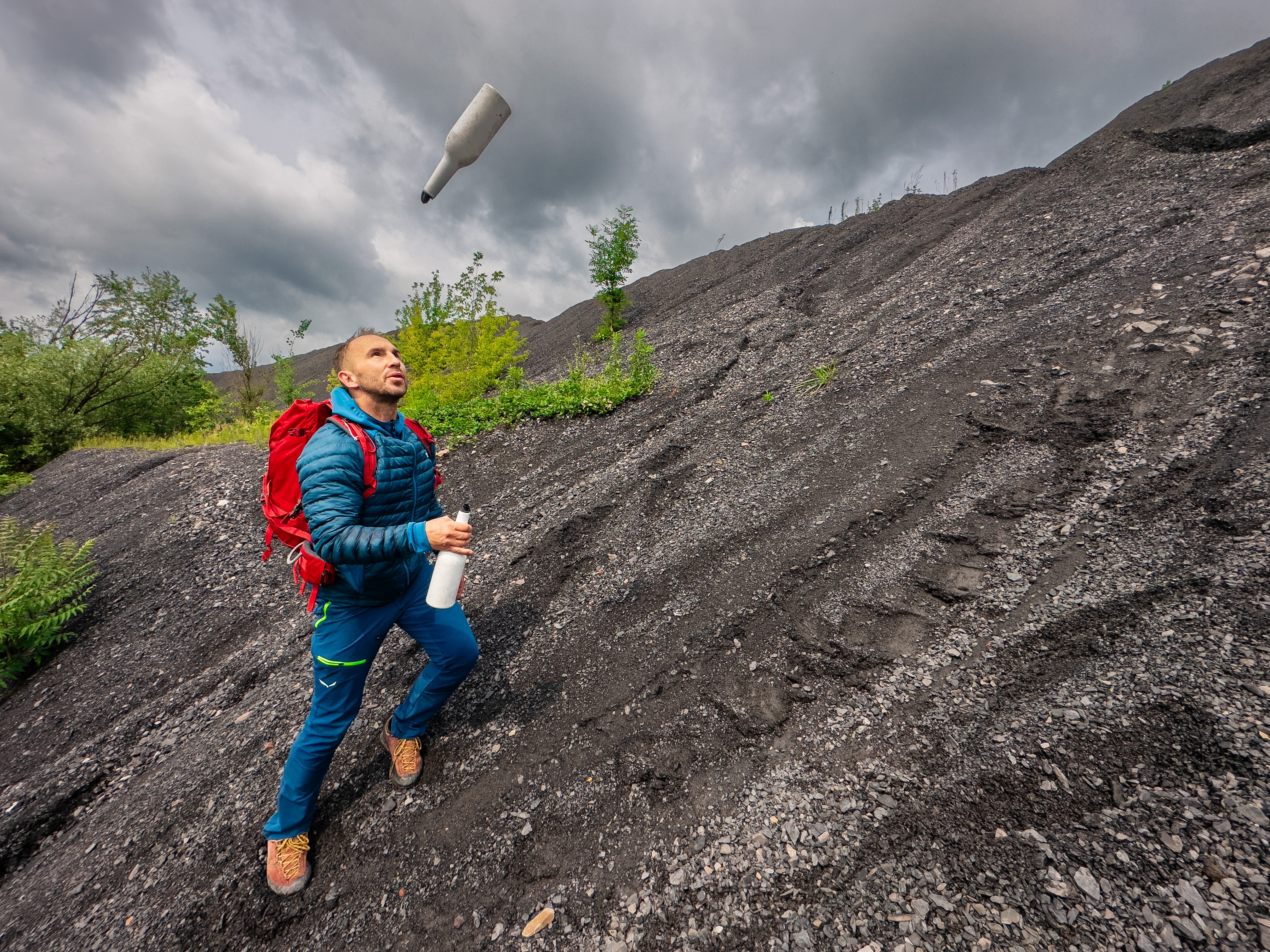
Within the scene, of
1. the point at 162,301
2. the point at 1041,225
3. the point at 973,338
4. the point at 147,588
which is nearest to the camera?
the point at 147,588

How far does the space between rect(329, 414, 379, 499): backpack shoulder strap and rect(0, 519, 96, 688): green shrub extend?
487 cm

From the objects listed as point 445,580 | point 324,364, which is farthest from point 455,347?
point 324,364

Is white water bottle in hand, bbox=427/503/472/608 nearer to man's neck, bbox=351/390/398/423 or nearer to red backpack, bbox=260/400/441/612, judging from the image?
red backpack, bbox=260/400/441/612

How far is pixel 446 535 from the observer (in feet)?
6.86

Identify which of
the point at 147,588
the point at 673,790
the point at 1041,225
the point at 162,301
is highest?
the point at 162,301

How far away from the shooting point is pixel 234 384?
21812 millimetres

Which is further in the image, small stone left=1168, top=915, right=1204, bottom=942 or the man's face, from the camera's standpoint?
the man's face

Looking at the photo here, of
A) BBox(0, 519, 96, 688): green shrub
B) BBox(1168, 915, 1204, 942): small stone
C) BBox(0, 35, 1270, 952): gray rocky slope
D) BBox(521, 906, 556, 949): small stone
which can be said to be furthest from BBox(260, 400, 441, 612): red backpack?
BBox(0, 519, 96, 688): green shrub

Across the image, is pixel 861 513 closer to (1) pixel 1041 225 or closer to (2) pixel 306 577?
(2) pixel 306 577

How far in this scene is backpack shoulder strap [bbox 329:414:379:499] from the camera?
2348 millimetres

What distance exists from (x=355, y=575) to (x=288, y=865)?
1597 mm

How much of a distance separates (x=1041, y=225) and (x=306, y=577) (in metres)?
10.9

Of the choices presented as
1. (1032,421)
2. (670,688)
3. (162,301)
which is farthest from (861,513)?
(162,301)

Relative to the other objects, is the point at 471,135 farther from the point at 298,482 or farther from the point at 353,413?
the point at 298,482
